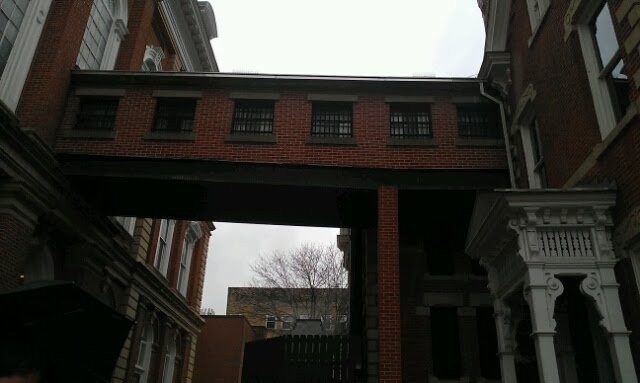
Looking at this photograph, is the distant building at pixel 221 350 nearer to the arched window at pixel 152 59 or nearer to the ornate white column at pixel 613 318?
the arched window at pixel 152 59

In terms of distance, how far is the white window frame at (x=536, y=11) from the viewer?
11.4m

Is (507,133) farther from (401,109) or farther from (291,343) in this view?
(291,343)

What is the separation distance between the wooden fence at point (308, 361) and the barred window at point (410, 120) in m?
6.49

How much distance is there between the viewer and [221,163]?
44.0ft

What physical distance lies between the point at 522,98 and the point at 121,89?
36.8 feet

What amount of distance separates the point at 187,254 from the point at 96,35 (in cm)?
1389

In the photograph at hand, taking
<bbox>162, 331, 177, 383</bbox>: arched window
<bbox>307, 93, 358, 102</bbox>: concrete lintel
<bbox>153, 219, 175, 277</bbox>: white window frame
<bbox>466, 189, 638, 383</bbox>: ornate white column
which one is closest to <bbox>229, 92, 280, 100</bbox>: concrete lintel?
<bbox>307, 93, 358, 102</bbox>: concrete lintel

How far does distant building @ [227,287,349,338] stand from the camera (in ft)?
145

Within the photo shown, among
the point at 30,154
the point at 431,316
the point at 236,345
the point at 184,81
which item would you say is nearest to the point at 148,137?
the point at 184,81

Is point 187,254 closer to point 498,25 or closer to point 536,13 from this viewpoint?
point 498,25

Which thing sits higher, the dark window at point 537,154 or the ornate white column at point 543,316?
the dark window at point 537,154

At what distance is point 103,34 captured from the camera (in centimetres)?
1933

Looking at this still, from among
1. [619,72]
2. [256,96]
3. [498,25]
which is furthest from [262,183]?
[619,72]

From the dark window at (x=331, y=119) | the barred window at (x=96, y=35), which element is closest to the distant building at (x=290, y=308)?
the barred window at (x=96, y=35)
